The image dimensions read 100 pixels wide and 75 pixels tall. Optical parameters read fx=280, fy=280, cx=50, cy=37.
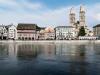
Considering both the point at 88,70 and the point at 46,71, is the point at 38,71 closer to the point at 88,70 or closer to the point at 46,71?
the point at 46,71

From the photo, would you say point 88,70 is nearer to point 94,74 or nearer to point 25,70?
point 94,74

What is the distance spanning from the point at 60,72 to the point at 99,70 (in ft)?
16.8

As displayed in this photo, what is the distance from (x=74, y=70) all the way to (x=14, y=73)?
24.7ft

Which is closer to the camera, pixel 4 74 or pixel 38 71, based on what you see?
pixel 4 74

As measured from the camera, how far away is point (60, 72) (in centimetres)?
3350

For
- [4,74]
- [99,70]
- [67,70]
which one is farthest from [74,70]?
[4,74]

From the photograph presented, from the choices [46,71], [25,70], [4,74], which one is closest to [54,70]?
[46,71]

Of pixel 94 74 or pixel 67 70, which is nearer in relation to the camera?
pixel 94 74

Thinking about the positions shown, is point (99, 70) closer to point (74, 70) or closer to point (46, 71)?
point (74, 70)

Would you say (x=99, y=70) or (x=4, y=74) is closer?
(x=4, y=74)

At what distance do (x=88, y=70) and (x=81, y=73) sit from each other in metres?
2.70

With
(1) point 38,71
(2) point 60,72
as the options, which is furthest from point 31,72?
(2) point 60,72

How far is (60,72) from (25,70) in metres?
4.48

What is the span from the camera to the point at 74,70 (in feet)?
114
